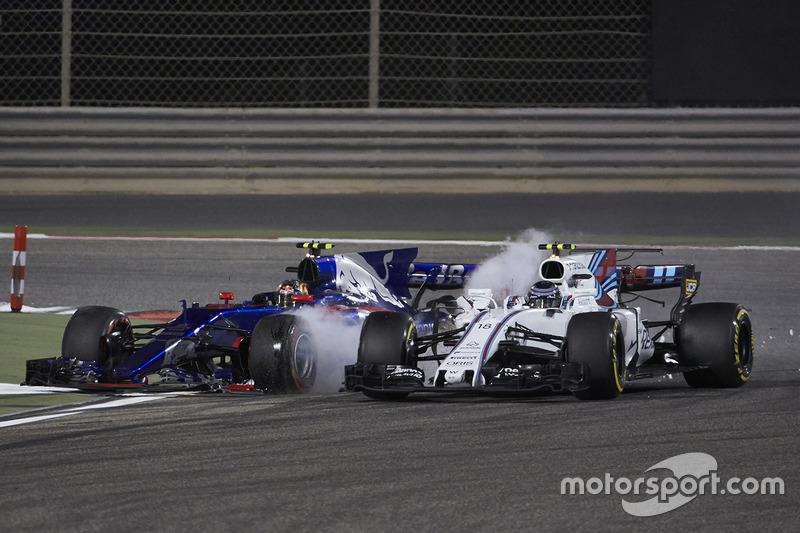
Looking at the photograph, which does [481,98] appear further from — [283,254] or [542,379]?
[542,379]

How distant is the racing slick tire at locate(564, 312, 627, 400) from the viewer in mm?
7621

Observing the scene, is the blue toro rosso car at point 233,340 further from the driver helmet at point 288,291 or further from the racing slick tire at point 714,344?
the racing slick tire at point 714,344

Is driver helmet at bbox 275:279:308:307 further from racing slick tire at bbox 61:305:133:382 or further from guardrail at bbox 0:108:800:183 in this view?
guardrail at bbox 0:108:800:183

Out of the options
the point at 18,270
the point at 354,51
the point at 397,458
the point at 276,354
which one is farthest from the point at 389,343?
Result: the point at 354,51

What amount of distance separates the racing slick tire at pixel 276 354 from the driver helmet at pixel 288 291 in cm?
73

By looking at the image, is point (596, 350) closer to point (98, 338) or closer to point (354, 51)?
point (98, 338)

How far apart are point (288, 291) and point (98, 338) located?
52.6 inches

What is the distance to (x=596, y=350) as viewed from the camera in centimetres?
761

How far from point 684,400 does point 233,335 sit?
3013mm

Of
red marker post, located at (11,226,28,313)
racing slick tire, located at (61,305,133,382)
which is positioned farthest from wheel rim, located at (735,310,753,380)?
red marker post, located at (11,226,28,313)

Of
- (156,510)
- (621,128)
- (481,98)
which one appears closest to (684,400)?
(156,510)

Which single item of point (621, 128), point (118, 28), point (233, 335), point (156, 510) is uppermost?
point (118, 28)

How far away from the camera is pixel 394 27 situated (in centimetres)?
1689

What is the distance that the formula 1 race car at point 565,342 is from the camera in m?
7.65
